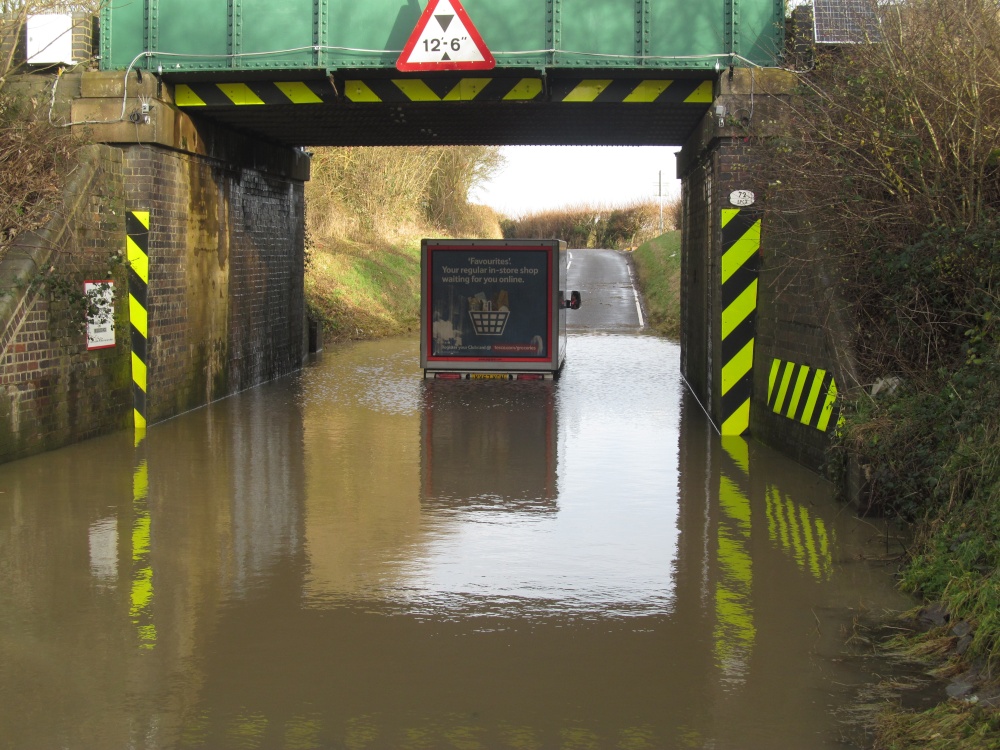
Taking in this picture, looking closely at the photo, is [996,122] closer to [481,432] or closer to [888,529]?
[888,529]

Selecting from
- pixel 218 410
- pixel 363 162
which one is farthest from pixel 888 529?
pixel 363 162

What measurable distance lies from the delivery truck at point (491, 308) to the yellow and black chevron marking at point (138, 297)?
19.1ft

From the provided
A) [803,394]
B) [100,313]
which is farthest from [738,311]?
[100,313]

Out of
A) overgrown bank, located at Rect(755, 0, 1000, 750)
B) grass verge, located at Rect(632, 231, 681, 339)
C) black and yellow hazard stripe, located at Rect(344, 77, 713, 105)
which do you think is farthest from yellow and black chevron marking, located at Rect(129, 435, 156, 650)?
grass verge, located at Rect(632, 231, 681, 339)

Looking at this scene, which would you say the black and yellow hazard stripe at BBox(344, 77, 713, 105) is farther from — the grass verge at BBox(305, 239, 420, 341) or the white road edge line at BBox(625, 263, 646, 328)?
the white road edge line at BBox(625, 263, 646, 328)

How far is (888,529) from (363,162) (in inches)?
1446

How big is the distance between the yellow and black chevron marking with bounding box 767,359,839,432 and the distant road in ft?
63.7

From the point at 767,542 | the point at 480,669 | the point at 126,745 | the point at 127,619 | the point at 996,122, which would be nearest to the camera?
the point at 126,745

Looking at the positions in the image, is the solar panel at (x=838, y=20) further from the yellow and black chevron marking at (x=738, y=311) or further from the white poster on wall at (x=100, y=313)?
the white poster on wall at (x=100, y=313)

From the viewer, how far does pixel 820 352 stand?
1139 cm

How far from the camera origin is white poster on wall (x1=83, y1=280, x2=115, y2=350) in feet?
42.6

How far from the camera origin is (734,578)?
299 inches

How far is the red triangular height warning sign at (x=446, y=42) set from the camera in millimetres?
13742

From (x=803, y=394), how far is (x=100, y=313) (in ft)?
24.5
